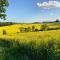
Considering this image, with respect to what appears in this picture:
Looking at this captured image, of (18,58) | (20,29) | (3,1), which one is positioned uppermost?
(3,1)

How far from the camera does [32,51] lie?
47.9ft

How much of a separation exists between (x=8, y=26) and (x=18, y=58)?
2079 inches

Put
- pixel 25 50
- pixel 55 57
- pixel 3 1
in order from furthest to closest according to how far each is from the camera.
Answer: pixel 3 1 → pixel 25 50 → pixel 55 57

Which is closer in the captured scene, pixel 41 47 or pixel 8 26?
pixel 41 47

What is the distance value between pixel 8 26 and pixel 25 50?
51349mm

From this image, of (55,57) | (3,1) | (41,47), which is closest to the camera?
(55,57)

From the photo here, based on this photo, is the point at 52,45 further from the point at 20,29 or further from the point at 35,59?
the point at 20,29

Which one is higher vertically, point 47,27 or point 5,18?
point 5,18

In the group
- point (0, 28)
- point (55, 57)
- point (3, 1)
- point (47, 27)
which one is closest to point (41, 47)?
point (55, 57)

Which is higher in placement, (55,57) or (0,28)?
(55,57)

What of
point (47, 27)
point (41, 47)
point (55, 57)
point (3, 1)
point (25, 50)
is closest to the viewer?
point (55, 57)

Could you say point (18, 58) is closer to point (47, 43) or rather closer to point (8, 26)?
point (47, 43)

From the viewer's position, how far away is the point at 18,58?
46.6 feet

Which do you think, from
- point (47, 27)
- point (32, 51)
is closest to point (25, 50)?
point (32, 51)
